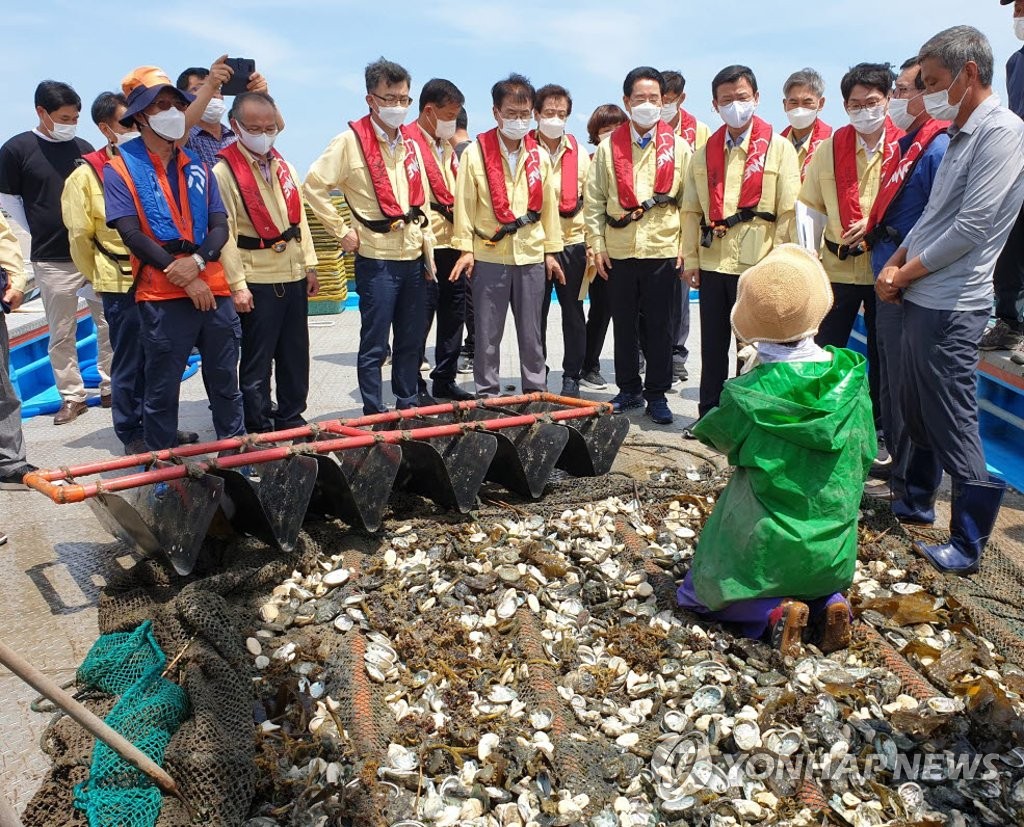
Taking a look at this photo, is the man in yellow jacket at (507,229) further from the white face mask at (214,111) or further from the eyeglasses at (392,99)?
the white face mask at (214,111)

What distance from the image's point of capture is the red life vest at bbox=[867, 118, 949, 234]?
4148 millimetres

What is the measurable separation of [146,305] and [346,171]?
1556mm

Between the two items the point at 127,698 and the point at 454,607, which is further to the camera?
the point at 454,607

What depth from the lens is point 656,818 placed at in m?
2.28

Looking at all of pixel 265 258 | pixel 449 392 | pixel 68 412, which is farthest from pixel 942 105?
pixel 68 412

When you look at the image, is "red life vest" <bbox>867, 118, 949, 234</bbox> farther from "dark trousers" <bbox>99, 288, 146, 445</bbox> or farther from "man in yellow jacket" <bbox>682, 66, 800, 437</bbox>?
"dark trousers" <bbox>99, 288, 146, 445</bbox>

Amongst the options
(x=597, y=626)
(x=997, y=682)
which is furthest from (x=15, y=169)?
(x=997, y=682)

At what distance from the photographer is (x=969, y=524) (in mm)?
3551

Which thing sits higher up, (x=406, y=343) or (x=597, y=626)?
(x=406, y=343)

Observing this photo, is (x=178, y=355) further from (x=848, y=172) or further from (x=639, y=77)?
(x=848, y=172)

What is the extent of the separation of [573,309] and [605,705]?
3.84 m

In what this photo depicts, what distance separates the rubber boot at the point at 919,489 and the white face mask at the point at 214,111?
4.67 m

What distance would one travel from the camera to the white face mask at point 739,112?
4.99m

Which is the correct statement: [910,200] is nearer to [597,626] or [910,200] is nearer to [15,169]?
[597,626]
